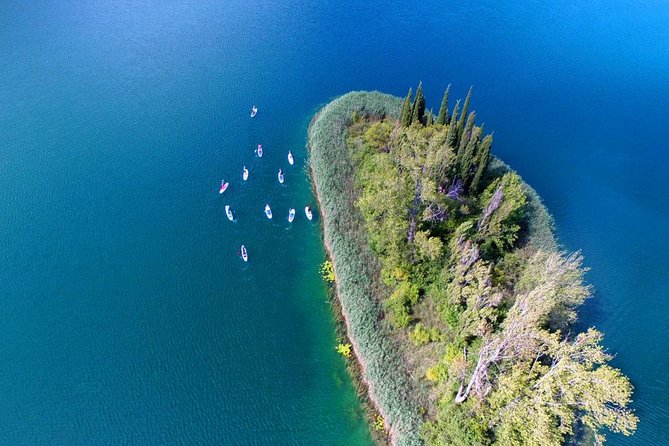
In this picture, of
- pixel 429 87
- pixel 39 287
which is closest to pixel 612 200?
pixel 429 87

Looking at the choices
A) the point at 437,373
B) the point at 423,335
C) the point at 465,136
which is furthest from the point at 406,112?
the point at 437,373

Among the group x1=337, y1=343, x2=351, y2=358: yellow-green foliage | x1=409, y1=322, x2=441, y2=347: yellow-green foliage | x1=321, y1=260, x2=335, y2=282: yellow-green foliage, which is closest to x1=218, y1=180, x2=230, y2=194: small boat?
x1=321, y1=260, x2=335, y2=282: yellow-green foliage

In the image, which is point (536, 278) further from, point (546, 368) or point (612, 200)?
point (612, 200)

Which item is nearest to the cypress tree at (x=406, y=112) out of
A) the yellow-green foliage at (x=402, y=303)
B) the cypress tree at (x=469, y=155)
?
the cypress tree at (x=469, y=155)

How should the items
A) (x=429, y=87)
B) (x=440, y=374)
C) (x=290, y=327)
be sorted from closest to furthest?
(x=440, y=374)
(x=290, y=327)
(x=429, y=87)

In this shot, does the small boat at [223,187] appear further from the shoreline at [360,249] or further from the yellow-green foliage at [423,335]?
the yellow-green foliage at [423,335]

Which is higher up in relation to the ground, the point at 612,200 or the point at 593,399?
the point at 612,200
